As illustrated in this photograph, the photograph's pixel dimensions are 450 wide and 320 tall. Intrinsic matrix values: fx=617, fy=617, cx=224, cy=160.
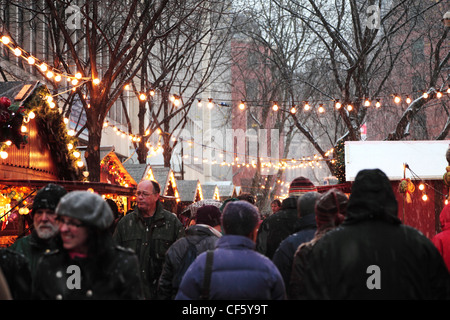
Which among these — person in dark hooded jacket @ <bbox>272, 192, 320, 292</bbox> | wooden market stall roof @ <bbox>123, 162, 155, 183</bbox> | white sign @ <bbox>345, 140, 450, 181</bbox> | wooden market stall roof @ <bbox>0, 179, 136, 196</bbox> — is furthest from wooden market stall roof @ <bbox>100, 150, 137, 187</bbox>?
person in dark hooded jacket @ <bbox>272, 192, 320, 292</bbox>

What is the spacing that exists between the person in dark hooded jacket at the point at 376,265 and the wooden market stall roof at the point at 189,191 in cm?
2504

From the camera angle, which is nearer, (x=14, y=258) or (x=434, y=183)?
(x=14, y=258)

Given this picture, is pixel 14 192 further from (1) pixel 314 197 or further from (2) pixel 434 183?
(2) pixel 434 183

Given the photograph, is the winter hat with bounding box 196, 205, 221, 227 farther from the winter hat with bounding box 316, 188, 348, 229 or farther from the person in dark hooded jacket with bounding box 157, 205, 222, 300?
the winter hat with bounding box 316, 188, 348, 229

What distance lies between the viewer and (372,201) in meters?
3.83

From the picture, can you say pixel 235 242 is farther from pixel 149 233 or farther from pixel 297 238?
pixel 149 233

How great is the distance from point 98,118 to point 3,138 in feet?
13.5

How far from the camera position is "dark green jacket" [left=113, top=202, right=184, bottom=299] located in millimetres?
7195

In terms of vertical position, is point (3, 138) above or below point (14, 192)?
above

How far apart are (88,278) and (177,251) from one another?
2.09 meters

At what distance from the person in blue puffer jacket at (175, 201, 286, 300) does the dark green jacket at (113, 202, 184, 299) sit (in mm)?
3081

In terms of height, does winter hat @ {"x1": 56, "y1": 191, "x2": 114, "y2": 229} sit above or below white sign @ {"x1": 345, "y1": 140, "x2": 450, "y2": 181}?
below

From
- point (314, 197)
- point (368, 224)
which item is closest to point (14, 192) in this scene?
point (314, 197)
